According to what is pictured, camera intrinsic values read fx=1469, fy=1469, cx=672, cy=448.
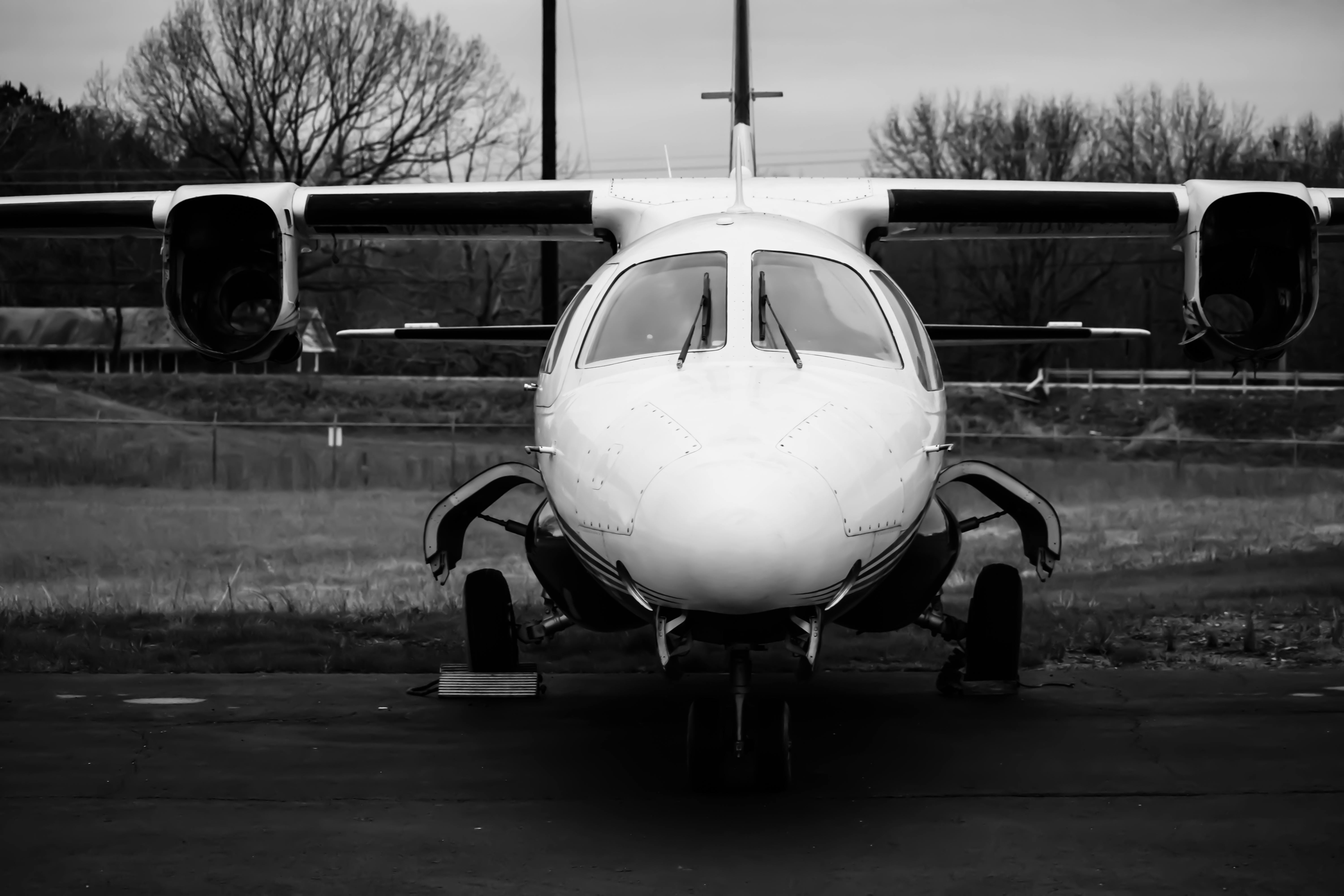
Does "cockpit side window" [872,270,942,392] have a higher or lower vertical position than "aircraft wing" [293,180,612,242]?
lower

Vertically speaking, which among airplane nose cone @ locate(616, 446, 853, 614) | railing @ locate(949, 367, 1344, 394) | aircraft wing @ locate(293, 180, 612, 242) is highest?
aircraft wing @ locate(293, 180, 612, 242)

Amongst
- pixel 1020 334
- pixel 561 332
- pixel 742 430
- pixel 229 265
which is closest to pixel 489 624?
pixel 561 332

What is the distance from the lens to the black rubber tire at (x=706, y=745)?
5945 mm

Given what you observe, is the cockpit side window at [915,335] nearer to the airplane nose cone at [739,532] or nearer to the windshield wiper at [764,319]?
the windshield wiper at [764,319]

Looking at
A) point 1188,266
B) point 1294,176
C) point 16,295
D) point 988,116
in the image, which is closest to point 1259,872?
point 1188,266

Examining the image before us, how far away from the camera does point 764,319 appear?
6.27 meters

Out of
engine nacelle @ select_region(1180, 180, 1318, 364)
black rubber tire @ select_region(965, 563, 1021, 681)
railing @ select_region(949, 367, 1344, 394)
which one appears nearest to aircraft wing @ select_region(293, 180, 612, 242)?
black rubber tire @ select_region(965, 563, 1021, 681)

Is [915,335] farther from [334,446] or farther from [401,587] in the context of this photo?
[334,446]

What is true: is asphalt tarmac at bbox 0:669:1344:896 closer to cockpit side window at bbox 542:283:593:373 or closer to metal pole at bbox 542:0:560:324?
cockpit side window at bbox 542:283:593:373

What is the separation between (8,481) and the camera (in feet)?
85.6

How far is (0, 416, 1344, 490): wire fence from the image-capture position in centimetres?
2608

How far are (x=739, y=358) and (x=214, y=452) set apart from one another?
57.8ft

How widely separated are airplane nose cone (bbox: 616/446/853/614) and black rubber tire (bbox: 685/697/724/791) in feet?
3.04

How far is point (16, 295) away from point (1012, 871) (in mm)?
63435
